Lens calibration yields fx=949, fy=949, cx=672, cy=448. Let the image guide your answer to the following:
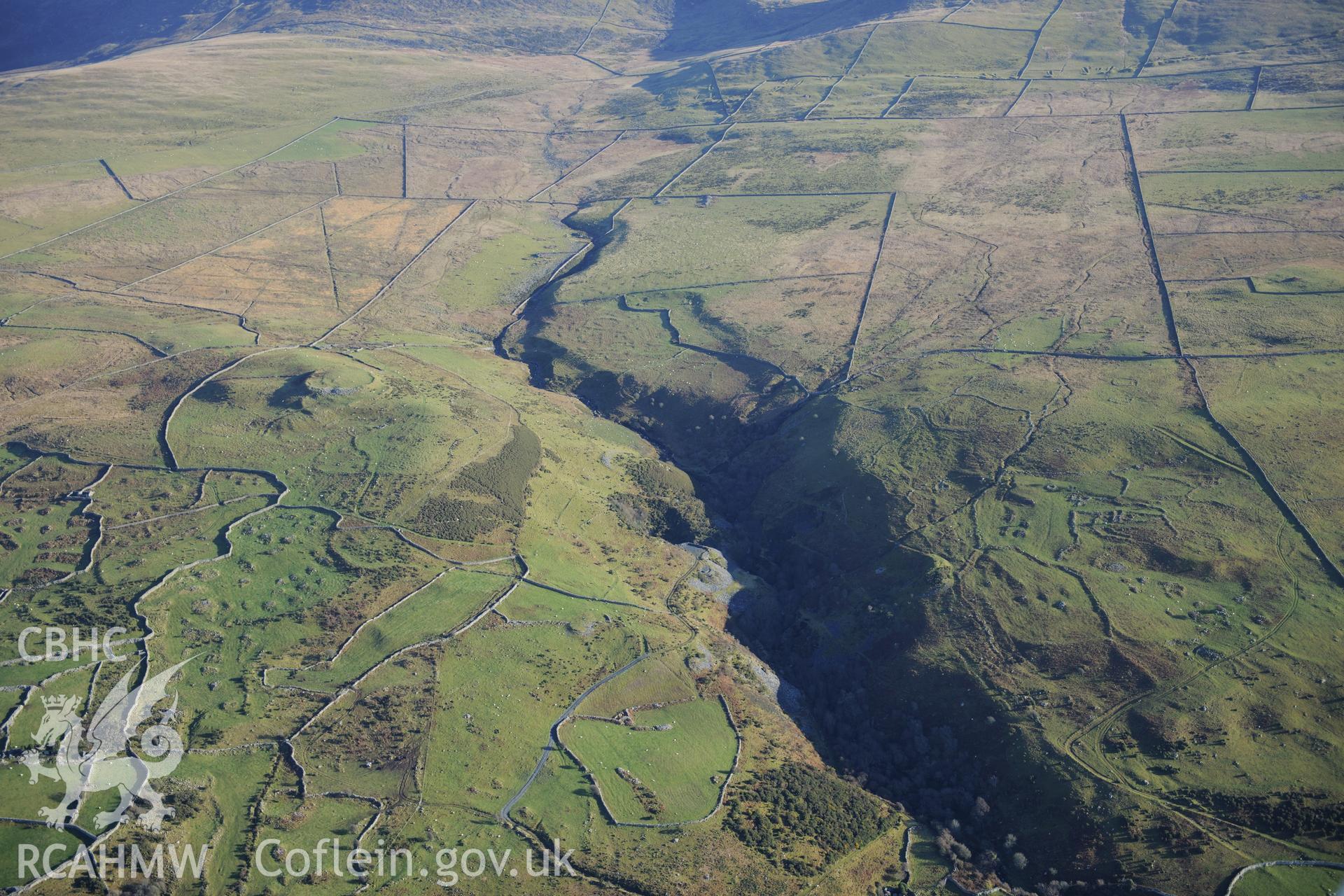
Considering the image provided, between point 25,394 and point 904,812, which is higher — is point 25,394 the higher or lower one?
the higher one

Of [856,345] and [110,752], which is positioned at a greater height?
[110,752]

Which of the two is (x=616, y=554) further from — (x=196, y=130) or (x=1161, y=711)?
(x=196, y=130)

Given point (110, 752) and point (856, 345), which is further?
point (856, 345)

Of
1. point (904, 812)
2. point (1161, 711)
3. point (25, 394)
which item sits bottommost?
point (904, 812)

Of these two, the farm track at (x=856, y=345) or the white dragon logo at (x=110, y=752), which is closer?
the white dragon logo at (x=110, y=752)

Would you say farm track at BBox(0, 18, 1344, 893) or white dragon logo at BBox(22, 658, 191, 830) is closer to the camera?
white dragon logo at BBox(22, 658, 191, 830)

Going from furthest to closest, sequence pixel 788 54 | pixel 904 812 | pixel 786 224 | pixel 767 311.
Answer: pixel 788 54 < pixel 786 224 < pixel 767 311 < pixel 904 812

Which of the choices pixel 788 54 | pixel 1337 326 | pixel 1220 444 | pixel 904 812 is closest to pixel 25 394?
pixel 904 812

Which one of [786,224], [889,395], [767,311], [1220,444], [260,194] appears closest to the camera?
[1220,444]
